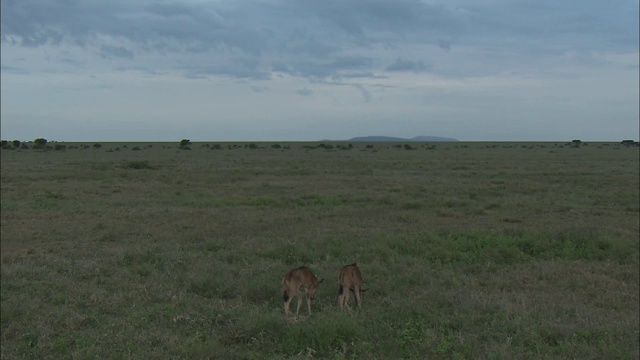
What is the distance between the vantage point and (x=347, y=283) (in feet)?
23.5

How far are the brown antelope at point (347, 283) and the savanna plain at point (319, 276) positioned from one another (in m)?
0.18

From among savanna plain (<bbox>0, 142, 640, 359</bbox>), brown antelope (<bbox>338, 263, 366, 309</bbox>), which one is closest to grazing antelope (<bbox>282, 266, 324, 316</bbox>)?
savanna plain (<bbox>0, 142, 640, 359</bbox>)

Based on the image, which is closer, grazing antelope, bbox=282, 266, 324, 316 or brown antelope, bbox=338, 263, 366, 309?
grazing antelope, bbox=282, 266, 324, 316

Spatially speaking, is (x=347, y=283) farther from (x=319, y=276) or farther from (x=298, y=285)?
(x=319, y=276)

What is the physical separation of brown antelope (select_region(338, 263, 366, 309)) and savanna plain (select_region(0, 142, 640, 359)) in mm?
180

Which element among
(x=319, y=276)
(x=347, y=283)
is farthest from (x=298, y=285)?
(x=319, y=276)

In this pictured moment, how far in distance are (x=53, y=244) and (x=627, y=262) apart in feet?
38.5

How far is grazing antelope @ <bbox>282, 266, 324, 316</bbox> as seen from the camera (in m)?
A: 6.90

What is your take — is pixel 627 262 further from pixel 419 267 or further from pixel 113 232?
pixel 113 232

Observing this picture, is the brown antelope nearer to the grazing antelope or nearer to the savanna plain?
the savanna plain

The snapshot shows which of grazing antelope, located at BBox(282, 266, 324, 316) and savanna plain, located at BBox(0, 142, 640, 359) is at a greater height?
grazing antelope, located at BBox(282, 266, 324, 316)

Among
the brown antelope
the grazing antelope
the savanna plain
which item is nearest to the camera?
the savanna plain

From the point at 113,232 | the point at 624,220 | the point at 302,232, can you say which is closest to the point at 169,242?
the point at 113,232

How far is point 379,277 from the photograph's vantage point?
9.04m
